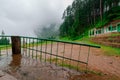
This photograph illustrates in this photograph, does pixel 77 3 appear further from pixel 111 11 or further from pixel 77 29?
pixel 111 11

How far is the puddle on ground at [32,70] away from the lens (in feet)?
15.2

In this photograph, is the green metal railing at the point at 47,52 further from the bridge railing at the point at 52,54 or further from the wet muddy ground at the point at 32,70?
the wet muddy ground at the point at 32,70

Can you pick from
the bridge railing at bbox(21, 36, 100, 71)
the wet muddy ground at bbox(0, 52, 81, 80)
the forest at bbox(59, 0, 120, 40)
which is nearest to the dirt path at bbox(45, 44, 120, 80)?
the bridge railing at bbox(21, 36, 100, 71)

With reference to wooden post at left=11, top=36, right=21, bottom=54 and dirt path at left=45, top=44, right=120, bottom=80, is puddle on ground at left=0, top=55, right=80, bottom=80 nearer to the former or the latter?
wooden post at left=11, top=36, right=21, bottom=54

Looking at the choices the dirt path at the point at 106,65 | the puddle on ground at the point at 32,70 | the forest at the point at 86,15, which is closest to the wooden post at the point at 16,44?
the puddle on ground at the point at 32,70

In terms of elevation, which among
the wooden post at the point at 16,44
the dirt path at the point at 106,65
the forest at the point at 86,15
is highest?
the forest at the point at 86,15

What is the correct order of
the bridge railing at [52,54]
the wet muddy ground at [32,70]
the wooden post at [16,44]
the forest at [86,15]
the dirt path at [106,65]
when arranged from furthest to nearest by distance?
the forest at [86,15]
the wooden post at [16,44]
the dirt path at [106,65]
the bridge railing at [52,54]
the wet muddy ground at [32,70]

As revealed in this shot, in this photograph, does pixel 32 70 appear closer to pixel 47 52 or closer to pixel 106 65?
pixel 47 52

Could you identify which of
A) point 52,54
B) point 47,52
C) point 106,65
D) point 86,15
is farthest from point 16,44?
point 86,15

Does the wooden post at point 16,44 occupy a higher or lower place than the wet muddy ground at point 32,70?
higher

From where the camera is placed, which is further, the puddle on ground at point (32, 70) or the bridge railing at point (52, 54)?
the bridge railing at point (52, 54)

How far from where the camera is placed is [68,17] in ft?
153

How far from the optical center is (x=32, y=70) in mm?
5086

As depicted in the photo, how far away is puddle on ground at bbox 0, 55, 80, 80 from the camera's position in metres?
4.64
